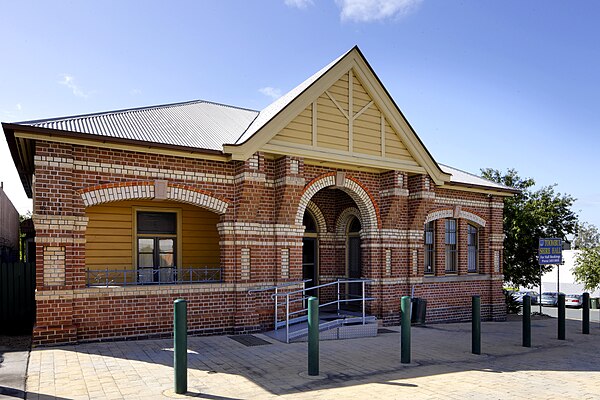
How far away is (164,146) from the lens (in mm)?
10508

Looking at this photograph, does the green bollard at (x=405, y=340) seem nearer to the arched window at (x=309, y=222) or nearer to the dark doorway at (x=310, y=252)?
the dark doorway at (x=310, y=252)

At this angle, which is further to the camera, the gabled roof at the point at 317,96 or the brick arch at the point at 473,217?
the brick arch at the point at 473,217

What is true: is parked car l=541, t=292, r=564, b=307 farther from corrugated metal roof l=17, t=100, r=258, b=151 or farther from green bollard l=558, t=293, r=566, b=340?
corrugated metal roof l=17, t=100, r=258, b=151

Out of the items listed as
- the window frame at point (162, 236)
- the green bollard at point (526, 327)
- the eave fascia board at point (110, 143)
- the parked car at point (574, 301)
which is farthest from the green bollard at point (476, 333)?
the parked car at point (574, 301)

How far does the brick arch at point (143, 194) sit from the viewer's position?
10.1 m

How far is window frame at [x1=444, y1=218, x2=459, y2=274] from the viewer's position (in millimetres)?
15914

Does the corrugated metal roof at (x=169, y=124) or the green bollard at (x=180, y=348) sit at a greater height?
the corrugated metal roof at (x=169, y=124)

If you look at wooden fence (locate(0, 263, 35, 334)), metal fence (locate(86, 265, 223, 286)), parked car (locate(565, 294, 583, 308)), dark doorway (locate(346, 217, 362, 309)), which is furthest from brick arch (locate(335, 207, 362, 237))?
parked car (locate(565, 294, 583, 308))

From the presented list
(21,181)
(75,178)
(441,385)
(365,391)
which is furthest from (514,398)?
(21,181)

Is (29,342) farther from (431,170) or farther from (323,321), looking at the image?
(431,170)

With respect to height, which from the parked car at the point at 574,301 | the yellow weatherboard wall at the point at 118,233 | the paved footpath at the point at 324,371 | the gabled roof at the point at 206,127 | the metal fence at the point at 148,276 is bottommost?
the parked car at the point at 574,301

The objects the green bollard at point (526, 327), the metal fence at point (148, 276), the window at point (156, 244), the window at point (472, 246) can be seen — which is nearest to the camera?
the metal fence at point (148, 276)

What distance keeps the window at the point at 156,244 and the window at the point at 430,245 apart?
25.4ft

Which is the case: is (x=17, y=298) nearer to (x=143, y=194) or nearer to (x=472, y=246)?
(x=143, y=194)
